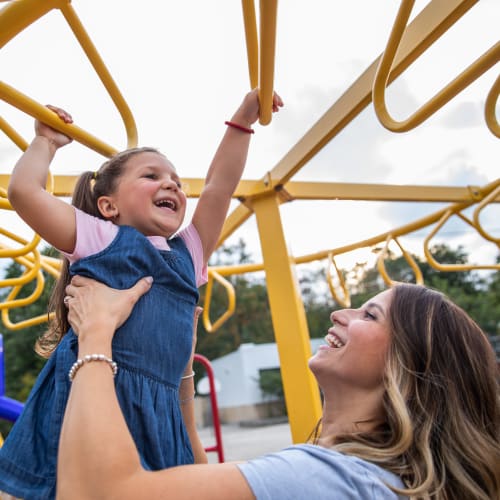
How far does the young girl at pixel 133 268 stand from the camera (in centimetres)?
84

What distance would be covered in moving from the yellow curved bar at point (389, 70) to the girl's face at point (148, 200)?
52 centimetres

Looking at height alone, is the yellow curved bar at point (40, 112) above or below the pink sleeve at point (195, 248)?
above

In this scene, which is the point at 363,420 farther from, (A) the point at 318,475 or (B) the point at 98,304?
(B) the point at 98,304

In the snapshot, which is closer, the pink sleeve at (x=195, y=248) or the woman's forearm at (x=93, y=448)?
the woman's forearm at (x=93, y=448)

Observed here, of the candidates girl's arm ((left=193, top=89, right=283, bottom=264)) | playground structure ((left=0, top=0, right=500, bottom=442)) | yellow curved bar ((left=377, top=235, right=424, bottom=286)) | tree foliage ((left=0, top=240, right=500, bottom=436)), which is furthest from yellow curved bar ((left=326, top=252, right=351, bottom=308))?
tree foliage ((left=0, top=240, right=500, bottom=436))

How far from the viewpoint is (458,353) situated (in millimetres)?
894

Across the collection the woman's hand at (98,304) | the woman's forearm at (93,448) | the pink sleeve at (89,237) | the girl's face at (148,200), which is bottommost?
the woman's forearm at (93,448)

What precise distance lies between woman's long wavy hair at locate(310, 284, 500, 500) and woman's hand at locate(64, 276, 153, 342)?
411mm

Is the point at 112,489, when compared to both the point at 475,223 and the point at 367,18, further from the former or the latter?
the point at 475,223

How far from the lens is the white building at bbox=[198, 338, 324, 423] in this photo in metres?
19.0

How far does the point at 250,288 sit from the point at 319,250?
63.0ft

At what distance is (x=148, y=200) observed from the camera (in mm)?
1061

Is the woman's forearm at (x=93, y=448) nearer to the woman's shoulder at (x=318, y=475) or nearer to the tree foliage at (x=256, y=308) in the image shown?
the woman's shoulder at (x=318, y=475)

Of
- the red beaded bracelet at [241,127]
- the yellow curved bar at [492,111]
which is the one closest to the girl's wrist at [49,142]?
the red beaded bracelet at [241,127]
